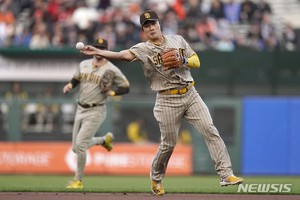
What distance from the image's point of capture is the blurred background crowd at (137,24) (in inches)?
532

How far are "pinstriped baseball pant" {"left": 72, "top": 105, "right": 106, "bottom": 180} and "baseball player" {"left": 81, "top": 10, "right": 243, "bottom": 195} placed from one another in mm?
1779

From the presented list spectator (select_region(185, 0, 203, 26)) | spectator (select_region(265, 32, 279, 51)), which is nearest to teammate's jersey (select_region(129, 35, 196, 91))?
spectator (select_region(185, 0, 203, 26))

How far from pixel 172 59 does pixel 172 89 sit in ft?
1.72

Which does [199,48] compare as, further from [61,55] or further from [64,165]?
[64,165]

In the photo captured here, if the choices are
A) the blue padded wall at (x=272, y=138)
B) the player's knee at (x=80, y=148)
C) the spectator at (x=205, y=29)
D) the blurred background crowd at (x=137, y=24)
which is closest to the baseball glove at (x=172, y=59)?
the player's knee at (x=80, y=148)

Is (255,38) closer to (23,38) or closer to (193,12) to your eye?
(193,12)

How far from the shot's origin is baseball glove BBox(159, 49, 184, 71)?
206 inches

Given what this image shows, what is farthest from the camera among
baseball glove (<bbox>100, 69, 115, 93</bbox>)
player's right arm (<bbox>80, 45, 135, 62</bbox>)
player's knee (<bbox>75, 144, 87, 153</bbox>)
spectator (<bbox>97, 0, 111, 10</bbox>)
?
spectator (<bbox>97, 0, 111, 10</bbox>)

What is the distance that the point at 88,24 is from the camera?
544 inches

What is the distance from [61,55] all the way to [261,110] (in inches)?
239

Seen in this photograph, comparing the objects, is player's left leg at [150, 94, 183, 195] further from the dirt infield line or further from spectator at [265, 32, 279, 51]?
spectator at [265, 32, 279, 51]

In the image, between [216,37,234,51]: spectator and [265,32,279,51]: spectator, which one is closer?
[216,37,234,51]: spectator

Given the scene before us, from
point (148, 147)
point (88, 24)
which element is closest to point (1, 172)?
point (148, 147)

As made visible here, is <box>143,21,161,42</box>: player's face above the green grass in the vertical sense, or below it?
above
